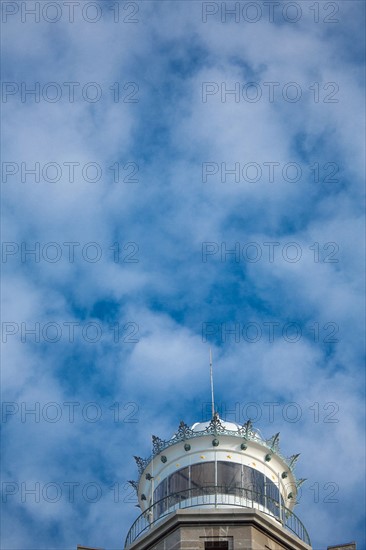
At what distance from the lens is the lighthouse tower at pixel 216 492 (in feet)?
286

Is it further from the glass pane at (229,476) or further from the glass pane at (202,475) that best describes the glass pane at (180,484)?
the glass pane at (229,476)

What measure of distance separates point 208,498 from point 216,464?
2566 millimetres

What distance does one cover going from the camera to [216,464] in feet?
305

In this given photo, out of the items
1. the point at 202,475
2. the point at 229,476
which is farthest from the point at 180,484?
the point at 229,476

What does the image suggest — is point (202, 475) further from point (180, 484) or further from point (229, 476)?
point (229, 476)

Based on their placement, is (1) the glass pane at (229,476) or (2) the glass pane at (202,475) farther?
(2) the glass pane at (202,475)

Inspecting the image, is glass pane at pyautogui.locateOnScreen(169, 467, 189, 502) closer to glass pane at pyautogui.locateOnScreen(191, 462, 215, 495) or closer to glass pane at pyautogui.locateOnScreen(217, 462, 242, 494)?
glass pane at pyautogui.locateOnScreen(191, 462, 215, 495)

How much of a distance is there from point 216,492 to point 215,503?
88cm

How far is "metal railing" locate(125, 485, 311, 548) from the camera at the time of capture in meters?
90.6

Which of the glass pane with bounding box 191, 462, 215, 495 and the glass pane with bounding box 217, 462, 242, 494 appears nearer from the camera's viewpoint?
the glass pane with bounding box 217, 462, 242, 494

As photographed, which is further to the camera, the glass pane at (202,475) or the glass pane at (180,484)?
the glass pane at (202,475)

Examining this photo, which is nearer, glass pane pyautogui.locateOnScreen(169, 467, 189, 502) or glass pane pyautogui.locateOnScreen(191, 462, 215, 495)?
glass pane pyautogui.locateOnScreen(169, 467, 189, 502)

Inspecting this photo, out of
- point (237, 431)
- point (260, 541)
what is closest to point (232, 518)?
point (260, 541)

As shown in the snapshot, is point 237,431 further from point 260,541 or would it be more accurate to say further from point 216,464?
point 260,541
